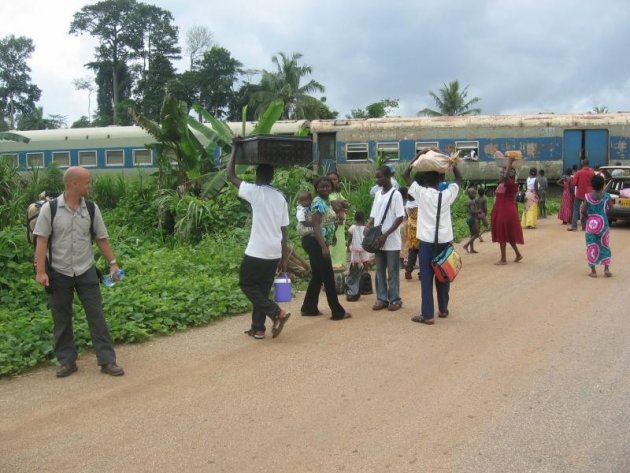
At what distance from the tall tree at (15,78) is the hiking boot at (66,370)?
70133mm

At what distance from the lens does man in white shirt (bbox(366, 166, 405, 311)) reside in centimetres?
714

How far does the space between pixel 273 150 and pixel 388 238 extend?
79.9 inches

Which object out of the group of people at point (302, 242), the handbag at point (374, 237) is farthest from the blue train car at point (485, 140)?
the handbag at point (374, 237)

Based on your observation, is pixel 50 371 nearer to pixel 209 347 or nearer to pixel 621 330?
pixel 209 347

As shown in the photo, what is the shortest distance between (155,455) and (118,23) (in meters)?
64.5

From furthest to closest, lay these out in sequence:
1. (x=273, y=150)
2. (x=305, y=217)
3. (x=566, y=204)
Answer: (x=566, y=204) → (x=305, y=217) → (x=273, y=150)

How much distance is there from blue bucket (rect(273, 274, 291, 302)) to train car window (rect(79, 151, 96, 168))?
18503 mm

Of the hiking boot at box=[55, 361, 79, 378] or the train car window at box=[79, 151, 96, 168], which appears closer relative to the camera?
the hiking boot at box=[55, 361, 79, 378]

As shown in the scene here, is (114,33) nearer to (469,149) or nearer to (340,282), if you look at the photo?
(469,149)

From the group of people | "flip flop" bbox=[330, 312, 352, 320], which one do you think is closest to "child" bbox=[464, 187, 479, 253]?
the group of people

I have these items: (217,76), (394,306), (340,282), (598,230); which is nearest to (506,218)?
(598,230)

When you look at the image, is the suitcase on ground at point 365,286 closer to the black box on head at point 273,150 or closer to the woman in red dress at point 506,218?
the black box on head at point 273,150

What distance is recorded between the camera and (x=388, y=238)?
23.7ft

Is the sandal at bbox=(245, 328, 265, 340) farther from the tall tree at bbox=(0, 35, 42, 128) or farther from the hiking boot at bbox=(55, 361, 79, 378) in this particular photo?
the tall tree at bbox=(0, 35, 42, 128)
